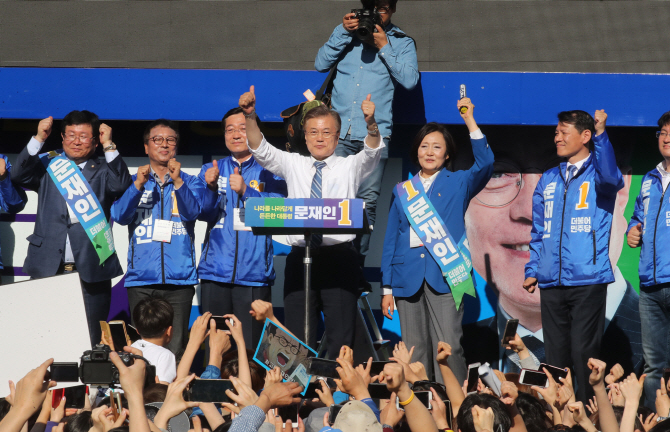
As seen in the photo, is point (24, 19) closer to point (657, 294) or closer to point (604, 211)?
point (604, 211)

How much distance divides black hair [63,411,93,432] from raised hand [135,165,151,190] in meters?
2.58

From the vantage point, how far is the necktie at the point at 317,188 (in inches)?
191

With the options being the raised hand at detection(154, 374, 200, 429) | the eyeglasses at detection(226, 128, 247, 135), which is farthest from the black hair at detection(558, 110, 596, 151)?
the raised hand at detection(154, 374, 200, 429)

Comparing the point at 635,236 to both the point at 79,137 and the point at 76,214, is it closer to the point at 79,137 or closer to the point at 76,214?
the point at 76,214

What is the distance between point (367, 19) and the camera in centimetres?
578

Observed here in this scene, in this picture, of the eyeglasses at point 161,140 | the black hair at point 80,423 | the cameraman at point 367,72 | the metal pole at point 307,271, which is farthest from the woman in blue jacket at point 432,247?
the black hair at point 80,423

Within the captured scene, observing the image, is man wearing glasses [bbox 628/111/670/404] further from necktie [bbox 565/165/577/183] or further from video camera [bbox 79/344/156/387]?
video camera [bbox 79/344/156/387]

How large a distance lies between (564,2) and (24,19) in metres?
5.26

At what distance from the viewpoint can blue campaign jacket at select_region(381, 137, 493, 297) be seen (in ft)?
17.4

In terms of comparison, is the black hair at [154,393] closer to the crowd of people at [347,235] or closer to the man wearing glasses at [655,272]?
the crowd of people at [347,235]

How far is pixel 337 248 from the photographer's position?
4883mm

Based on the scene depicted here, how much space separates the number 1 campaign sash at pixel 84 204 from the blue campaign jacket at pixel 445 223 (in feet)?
6.76

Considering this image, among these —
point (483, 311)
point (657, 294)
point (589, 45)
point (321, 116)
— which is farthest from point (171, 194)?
point (589, 45)

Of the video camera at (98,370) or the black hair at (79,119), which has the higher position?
the black hair at (79,119)
